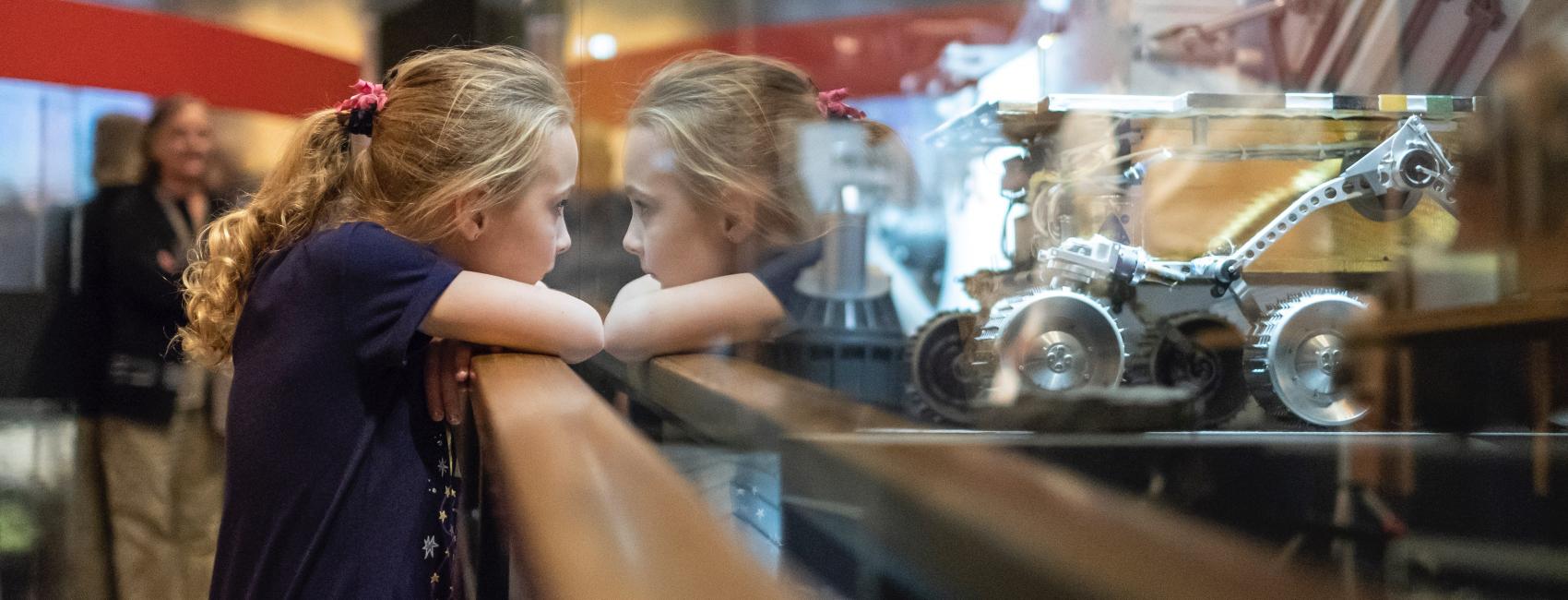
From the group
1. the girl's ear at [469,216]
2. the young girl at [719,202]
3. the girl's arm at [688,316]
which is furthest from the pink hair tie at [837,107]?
the girl's ear at [469,216]

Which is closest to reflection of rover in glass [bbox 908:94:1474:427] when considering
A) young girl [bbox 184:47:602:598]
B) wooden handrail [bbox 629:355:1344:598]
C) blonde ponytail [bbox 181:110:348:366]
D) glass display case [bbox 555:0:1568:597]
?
glass display case [bbox 555:0:1568:597]

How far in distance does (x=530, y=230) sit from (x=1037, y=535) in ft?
2.20

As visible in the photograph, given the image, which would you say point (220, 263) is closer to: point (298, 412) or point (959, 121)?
point (298, 412)

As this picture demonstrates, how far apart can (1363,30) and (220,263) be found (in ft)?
3.67

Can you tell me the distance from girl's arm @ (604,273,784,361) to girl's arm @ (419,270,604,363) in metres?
0.02

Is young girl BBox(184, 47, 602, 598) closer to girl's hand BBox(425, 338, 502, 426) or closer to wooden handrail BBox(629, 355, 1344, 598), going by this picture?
girl's hand BBox(425, 338, 502, 426)

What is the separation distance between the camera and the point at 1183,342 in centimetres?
121

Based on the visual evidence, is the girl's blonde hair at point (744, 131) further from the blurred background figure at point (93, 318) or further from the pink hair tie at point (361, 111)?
the blurred background figure at point (93, 318)

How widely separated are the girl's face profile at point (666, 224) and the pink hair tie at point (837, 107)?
0.09 meters

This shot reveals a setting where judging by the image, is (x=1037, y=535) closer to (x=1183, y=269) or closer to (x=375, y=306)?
(x=375, y=306)

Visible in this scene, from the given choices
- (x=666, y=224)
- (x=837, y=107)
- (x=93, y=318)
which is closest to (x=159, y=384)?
(x=93, y=318)

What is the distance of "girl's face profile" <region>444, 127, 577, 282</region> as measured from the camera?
771 millimetres

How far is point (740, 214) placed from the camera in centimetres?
74

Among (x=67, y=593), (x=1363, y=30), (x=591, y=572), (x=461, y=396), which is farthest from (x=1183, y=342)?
(x=67, y=593)
